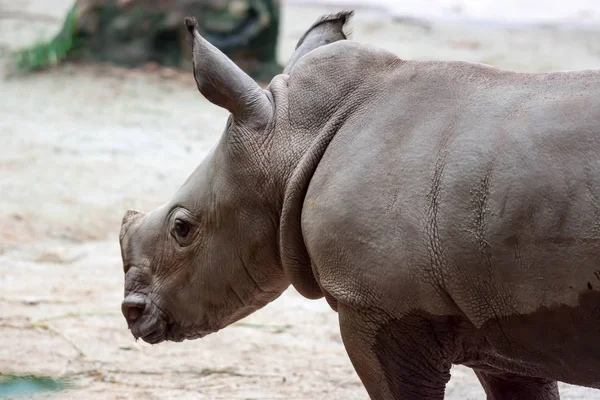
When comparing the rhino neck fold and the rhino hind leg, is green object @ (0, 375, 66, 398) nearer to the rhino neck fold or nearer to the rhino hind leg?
the rhino neck fold

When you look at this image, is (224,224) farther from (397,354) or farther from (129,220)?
(397,354)

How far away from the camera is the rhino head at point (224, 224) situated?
351 cm

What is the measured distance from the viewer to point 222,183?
3637mm

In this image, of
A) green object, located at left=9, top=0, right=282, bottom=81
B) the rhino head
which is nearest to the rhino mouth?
the rhino head

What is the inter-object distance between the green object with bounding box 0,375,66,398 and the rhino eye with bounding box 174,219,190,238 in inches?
60.0

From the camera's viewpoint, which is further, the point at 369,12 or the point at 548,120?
the point at 369,12

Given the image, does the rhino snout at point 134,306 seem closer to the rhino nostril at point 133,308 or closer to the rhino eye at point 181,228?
the rhino nostril at point 133,308

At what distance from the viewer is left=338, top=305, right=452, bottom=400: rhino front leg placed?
10.3 ft

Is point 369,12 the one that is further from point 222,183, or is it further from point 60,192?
point 222,183

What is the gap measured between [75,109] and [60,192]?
3.20 metres

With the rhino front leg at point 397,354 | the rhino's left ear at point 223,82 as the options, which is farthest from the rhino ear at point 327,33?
the rhino front leg at point 397,354

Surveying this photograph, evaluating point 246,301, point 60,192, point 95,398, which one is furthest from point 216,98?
point 60,192

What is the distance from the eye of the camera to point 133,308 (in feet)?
12.8

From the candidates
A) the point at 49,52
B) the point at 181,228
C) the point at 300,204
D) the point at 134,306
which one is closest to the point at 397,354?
the point at 300,204
